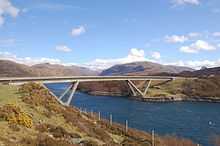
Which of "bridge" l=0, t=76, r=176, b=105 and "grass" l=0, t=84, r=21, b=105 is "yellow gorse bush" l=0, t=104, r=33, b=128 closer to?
"grass" l=0, t=84, r=21, b=105

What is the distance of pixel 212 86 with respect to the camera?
150 m

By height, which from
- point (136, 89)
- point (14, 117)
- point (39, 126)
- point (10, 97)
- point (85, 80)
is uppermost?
point (85, 80)

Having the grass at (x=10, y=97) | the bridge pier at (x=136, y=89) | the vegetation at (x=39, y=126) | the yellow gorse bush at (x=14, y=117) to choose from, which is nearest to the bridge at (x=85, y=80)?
the bridge pier at (x=136, y=89)

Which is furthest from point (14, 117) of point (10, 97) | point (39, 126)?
point (10, 97)

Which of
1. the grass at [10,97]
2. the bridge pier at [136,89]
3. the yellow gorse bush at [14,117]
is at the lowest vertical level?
the bridge pier at [136,89]

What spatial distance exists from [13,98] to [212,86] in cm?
13003

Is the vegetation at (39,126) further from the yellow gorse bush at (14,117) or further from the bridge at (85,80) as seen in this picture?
the bridge at (85,80)

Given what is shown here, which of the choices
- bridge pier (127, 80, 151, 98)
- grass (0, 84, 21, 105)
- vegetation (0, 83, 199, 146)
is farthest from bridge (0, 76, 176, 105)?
vegetation (0, 83, 199, 146)

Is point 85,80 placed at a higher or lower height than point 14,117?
higher

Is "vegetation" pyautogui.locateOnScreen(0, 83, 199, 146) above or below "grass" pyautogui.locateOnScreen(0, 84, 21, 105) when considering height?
below

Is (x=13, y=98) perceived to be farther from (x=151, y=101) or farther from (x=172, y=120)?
(x=151, y=101)

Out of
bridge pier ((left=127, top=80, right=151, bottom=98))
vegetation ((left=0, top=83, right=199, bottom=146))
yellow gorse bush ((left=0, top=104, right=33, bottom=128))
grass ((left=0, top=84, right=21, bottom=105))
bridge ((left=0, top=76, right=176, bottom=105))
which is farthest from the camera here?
bridge pier ((left=127, top=80, right=151, bottom=98))

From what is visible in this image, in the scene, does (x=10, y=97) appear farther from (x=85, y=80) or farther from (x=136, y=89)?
(x=136, y=89)

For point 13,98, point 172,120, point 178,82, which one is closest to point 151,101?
point 178,82
